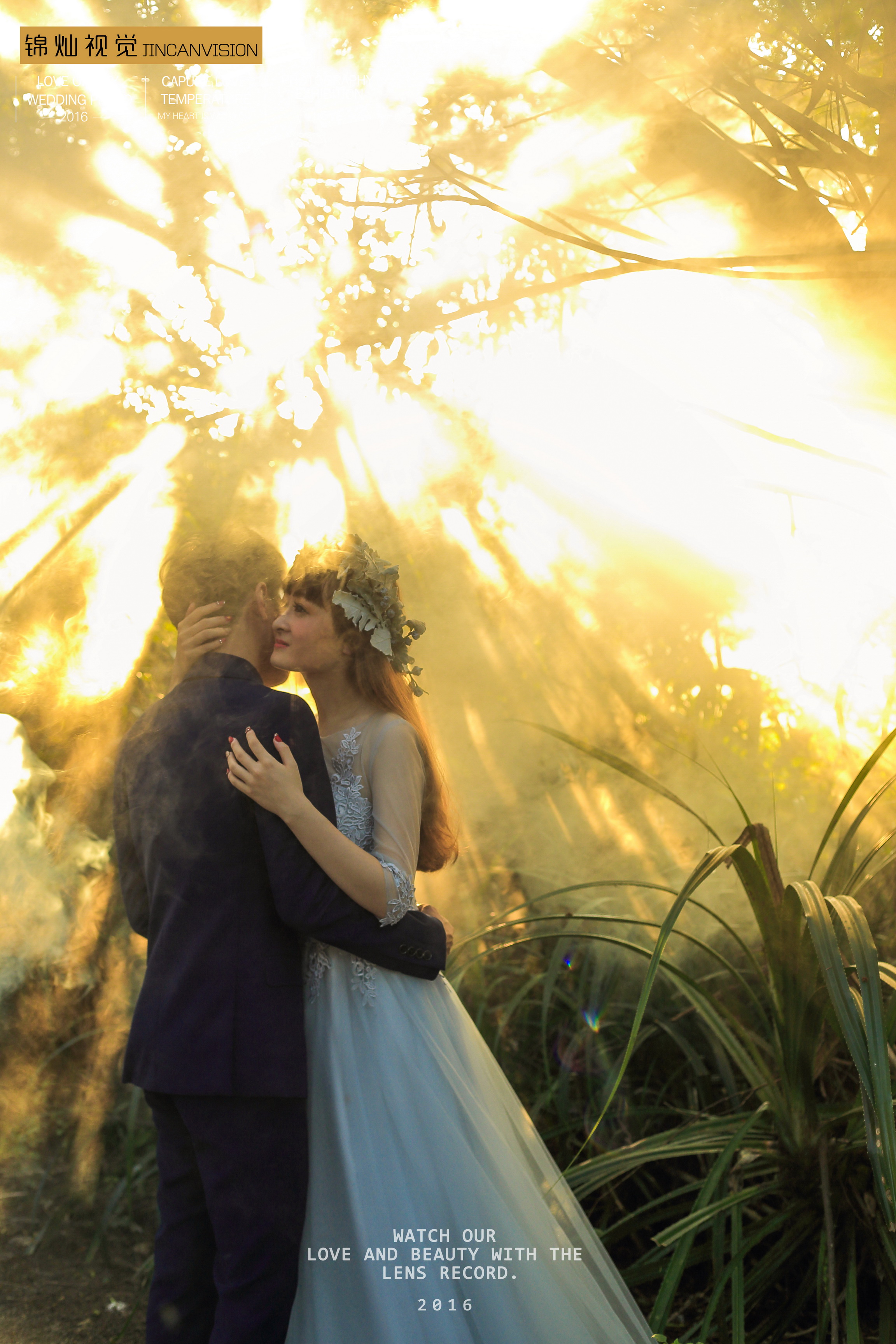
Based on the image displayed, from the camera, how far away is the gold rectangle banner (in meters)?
2.14

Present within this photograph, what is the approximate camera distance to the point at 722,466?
2.28m

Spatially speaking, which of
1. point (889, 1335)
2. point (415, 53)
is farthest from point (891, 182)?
point (889, 1335)

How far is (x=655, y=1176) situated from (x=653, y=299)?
2253mm

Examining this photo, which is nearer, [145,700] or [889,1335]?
[889,1335]

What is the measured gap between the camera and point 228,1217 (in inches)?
46.9

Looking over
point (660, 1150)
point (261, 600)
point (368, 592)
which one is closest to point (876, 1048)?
point (660, 1150)

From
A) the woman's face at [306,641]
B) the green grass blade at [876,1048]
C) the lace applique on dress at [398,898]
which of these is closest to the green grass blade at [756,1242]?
the green grass blade at [876,1048]

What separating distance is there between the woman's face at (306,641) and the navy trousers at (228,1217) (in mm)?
691

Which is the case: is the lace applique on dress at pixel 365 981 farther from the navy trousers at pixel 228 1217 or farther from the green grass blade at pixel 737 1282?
the green grass blade at pixel 737 1282

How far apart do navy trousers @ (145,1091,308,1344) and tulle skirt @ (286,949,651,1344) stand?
60 millimetres

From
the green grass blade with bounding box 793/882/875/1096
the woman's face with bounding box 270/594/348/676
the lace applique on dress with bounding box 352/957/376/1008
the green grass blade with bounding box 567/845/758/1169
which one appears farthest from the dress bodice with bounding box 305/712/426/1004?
the green grass blade with bounding box 793/882/875/1096

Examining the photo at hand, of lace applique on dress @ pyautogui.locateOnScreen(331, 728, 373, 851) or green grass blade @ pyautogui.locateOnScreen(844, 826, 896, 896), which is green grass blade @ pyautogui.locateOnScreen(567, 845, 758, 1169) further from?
lace applique on dress @ pyautogui.locateOnScreen(331, 728, 373, 851)

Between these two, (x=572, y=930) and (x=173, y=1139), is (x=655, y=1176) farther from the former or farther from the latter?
(x=173, y=1139)

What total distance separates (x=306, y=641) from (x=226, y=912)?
49cm
